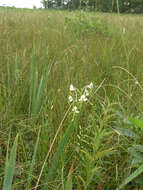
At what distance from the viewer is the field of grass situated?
778 millimetres

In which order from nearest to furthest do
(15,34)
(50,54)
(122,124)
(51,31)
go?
1. (122,124)
2. (50,54)
3. (15,34)
4. (51,31)

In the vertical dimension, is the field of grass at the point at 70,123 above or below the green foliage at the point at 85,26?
below

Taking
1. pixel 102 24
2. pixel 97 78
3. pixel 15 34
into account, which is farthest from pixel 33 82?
pixel 102 24

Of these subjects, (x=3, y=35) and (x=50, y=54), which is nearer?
(x=50, y=54)

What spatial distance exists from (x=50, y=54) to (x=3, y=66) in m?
0.49

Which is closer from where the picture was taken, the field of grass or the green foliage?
the field of grass

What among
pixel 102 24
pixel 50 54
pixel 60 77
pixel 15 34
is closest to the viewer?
→ pixel 60 77

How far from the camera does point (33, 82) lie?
4.45ft

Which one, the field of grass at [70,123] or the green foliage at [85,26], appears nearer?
the field of grass at [70,123]

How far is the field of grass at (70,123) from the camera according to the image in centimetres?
78

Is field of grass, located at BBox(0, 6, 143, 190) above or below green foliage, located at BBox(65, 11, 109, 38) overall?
below

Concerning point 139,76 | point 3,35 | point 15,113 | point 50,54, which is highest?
point 3,35

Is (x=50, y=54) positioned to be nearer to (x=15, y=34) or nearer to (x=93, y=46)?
(x=93, y=46)

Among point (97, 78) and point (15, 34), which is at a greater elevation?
point (15, 34)
